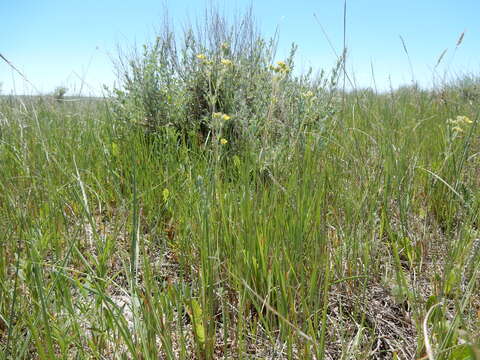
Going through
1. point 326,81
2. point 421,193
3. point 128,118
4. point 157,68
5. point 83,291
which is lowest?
point 83,291

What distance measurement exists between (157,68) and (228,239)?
80.0 inches

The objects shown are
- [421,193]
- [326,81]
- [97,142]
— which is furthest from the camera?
[326,81]

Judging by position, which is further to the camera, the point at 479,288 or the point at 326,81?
the point at 326,81

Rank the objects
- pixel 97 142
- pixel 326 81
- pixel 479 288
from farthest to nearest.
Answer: pixel 326 81, pixel 97 142, pixel 479 288

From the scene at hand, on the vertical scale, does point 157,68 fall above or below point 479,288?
above

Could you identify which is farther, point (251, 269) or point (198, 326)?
point (251, 269)

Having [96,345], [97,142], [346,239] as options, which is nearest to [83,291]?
[96,345]

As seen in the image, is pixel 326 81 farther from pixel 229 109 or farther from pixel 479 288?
pixel 479 288

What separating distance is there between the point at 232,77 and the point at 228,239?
183 centimetres

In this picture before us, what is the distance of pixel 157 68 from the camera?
2.74 m

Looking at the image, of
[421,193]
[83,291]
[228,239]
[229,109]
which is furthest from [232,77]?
[83,291]

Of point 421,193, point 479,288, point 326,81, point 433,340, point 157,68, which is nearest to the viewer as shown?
point 433,340

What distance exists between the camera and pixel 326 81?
2.54 m

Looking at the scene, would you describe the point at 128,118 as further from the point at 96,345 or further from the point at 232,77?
the point at 96,345
